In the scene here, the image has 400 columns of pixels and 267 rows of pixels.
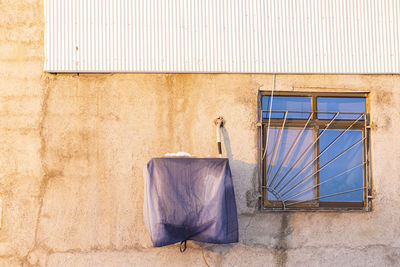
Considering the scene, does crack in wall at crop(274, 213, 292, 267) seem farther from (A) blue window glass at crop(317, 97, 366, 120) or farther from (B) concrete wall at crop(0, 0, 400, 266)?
(A) blue window glass at crop(317, 97, 366, 120)

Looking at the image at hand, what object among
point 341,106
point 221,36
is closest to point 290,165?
point 341,106

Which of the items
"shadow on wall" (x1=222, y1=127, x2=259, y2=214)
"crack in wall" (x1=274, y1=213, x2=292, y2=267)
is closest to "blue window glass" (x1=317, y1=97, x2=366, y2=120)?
"shadow on wall" (x1=222, y1=127, x2=259, y2=214)

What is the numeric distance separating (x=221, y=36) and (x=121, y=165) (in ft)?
5.47

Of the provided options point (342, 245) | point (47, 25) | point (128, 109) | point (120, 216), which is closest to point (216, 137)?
point (128, 109)

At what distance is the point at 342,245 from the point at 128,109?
2580mm

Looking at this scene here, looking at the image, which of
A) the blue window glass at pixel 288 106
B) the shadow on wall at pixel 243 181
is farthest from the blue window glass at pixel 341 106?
the shadow on wall at pixel 243 181

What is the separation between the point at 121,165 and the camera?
4.39 metres

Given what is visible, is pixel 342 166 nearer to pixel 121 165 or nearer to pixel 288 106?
pixel 288 106

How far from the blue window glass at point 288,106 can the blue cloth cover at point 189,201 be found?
911 mm

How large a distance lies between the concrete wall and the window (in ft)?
0.47

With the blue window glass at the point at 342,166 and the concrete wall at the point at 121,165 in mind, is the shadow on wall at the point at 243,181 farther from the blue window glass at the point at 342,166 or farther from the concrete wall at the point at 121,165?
the blue window glass at the point at 342,166

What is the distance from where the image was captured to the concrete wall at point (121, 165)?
4309mm

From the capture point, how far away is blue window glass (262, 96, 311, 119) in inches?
182

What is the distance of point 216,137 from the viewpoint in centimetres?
445
